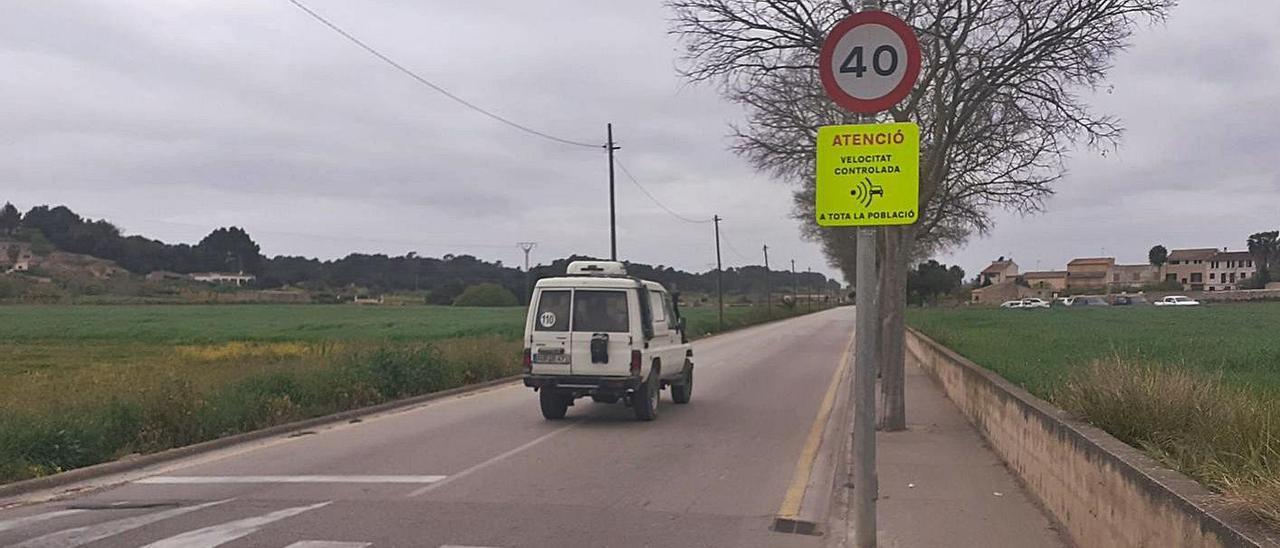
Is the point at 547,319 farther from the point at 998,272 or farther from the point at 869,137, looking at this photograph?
the point at 998,272

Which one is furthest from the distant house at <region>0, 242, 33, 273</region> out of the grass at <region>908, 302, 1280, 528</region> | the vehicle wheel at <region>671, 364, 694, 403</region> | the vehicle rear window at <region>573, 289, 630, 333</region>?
the grass at <region>908, 302, 1280, 528</region>

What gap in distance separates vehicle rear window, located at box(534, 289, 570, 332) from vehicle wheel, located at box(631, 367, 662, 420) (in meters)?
1.52

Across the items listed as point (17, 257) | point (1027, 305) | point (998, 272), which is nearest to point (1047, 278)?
point (998, 272)

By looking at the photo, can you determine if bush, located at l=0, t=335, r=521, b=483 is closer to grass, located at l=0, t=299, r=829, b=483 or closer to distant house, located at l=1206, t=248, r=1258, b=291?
grass, located at l=0, t=299, r=829, b=483

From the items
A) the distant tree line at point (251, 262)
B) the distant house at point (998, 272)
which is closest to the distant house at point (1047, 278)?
the distant house at point (998, 272)

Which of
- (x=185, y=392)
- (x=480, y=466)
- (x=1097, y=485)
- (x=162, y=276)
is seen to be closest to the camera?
(x=1097, y=485)

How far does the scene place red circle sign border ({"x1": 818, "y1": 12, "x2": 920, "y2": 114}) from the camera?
7.21m

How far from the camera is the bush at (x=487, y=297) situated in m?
112

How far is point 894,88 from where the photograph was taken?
7234 mm

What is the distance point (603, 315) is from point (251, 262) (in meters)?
137

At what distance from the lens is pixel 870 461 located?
284 inches

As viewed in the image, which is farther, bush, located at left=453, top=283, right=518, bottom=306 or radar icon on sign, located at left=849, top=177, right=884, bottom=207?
bush, located at left=453, top=283, right=518, bottom=306

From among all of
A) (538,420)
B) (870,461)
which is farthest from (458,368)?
(870,461)

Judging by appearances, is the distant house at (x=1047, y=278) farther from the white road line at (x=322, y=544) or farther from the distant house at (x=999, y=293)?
the white road line at (x=322, y=544)
